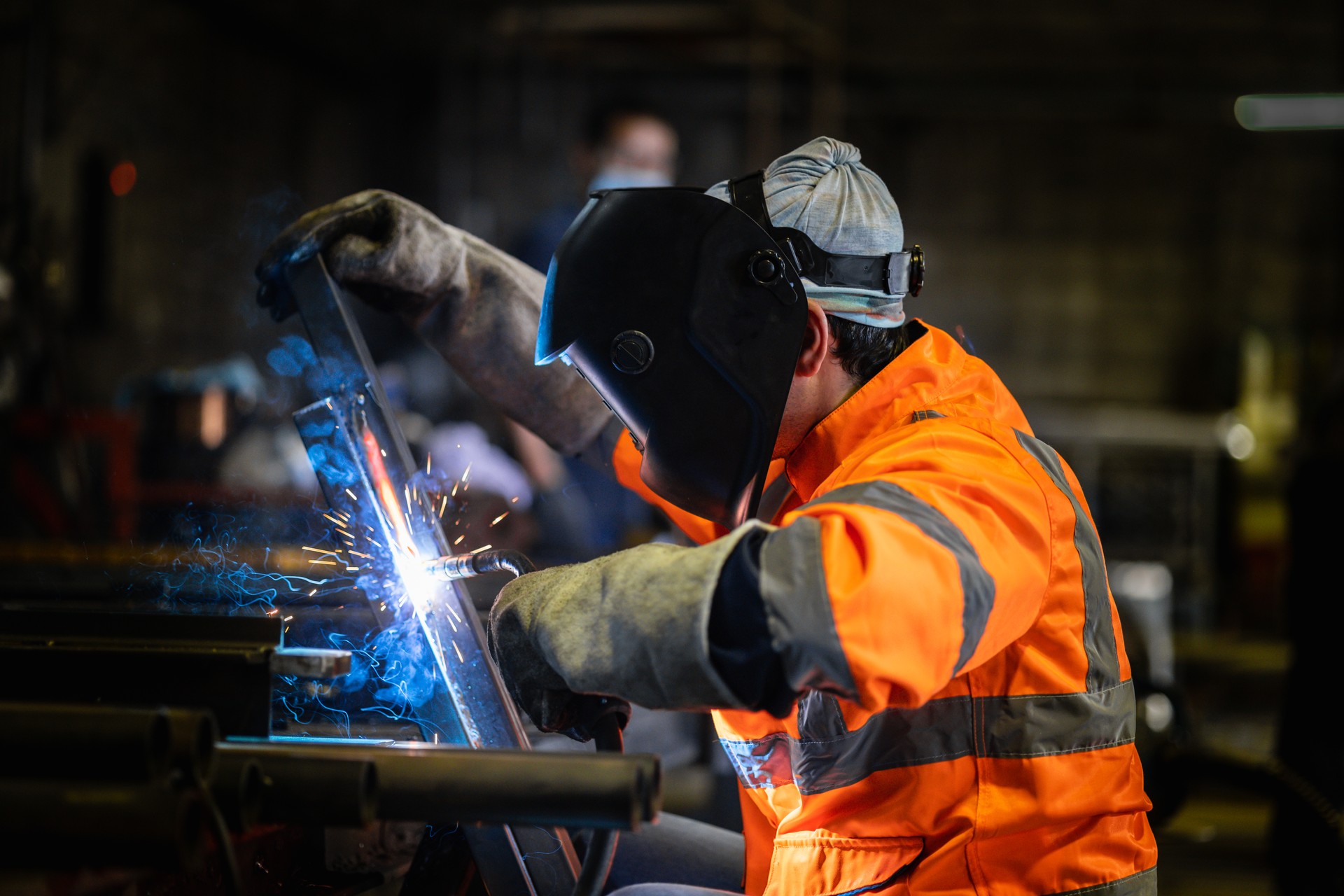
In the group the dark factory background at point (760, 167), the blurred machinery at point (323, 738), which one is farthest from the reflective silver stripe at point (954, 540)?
the dark factory background at point (760, 167)

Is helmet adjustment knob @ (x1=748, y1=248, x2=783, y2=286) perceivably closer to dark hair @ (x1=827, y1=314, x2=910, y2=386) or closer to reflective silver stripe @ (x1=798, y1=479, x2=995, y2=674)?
dark hair @ (x1=827, y1=314, x2=910, y2=386)

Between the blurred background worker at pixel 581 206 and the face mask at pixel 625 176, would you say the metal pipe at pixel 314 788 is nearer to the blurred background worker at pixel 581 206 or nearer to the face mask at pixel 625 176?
the blurred background worker at pixel 581 206

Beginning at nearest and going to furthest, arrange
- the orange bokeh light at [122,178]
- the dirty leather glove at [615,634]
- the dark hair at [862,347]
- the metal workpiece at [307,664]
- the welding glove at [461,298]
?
the dirty leather glove at [615,634] → the metal workpiece at [307,664] → the dark hair at [862,347] → the welding glove at [461,298] → the orange bokeh light at [122,178]

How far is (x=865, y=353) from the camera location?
120 centimetres

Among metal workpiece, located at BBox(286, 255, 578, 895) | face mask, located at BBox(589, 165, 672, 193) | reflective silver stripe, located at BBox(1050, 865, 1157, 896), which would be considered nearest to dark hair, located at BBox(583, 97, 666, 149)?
face mask, located at BBox(589, 165, 672, 193)

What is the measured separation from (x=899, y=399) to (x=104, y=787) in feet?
2.58

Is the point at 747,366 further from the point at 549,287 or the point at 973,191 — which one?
the point at 973,191

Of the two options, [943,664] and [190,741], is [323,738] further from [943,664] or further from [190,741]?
[943,664]

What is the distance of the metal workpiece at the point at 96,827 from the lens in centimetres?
76

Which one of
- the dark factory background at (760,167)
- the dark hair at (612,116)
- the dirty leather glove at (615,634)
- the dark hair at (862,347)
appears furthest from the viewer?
the dark factory background at (760,167)

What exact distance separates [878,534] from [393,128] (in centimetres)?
887

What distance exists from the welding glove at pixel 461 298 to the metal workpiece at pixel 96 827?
2.65 feet

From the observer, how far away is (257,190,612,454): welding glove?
1.47 meters

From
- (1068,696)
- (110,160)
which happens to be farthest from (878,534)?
(110,160)
